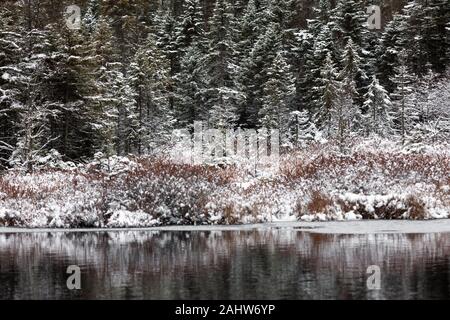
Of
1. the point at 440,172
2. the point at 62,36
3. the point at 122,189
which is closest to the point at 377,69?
the point at 62,36

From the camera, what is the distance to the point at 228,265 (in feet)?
36.1

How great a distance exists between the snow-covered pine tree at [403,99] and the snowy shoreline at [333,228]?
24.6m

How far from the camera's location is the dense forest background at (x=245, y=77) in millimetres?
33094

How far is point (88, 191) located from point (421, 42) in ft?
108

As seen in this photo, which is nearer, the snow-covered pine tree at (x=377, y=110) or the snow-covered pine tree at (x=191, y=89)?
the snow-covered pine tree at (x=377, y=110)

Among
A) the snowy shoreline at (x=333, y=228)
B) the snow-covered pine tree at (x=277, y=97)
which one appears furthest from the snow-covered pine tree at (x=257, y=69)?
the snowy shoreline at (x=333, y=228)

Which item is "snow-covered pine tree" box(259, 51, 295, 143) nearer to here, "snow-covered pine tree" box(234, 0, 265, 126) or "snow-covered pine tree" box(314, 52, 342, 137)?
"snow-covered pine tree" box(234, 0, 265, 126)

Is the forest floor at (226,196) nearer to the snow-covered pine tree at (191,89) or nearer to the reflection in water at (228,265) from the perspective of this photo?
the reflection in water at (228,265)

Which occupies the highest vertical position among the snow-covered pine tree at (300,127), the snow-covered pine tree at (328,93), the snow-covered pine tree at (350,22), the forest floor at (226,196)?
the snow-covered pine tree at (350,22)

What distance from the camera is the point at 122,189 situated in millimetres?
18656

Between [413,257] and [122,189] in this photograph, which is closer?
[413,257]

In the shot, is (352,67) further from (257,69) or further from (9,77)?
(9,77)
